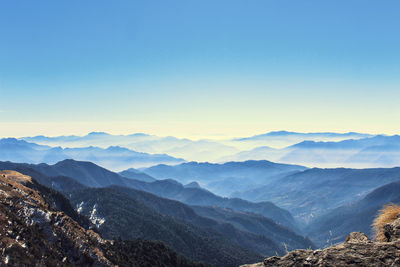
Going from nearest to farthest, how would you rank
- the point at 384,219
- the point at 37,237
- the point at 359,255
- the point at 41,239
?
the point at 359,255 < the point at 384,219 < the point at 37,237 < the point at 41,239

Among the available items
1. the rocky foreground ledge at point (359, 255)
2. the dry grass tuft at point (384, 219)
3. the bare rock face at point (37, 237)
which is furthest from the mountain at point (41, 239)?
the dry grass tuft at point (384, 219)

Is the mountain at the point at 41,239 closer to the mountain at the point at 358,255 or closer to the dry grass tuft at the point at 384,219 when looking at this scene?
the mountain at the point at 358,255

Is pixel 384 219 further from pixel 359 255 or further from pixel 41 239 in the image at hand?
pixel 41 239

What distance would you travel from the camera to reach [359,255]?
449 inches

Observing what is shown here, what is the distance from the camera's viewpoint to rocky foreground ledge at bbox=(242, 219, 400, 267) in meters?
11.0

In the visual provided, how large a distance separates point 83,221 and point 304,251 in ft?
354

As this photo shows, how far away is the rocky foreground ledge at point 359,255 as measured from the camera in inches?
432

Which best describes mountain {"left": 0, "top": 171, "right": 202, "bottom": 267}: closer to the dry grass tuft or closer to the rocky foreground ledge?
the rocky foreground ledge

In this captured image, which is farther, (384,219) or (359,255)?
(384,219)

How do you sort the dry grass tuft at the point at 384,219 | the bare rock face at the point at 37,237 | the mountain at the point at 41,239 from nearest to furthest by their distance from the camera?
the dry grass tuft at the point at 384,219 → the bare rock face at the point at 37,237 → the mountain at the point at 41,239

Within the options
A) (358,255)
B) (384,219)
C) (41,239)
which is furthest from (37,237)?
(358,255)

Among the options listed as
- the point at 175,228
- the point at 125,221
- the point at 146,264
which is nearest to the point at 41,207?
the point at 146,264

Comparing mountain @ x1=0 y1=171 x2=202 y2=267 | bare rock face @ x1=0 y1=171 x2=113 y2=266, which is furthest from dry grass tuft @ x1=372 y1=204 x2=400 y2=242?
bare rock face @ x1=0 y1=171 x2=113 y2=266

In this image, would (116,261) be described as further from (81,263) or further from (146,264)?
(146,264)
